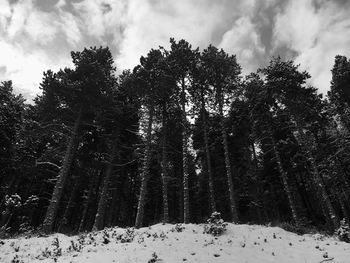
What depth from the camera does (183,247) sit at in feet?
42.8

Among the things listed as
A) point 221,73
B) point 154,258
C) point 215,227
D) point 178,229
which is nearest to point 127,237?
point 178,229

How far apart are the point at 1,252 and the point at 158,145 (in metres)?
14.1

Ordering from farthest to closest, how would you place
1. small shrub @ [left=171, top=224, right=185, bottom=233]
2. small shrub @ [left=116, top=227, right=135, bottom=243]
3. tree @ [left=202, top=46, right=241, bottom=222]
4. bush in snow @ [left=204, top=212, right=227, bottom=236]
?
1. tree @ [left=202, top=46, right=241, bottom=222]
2. small shrub @ [left=171, top=224, right=185, bottom=233]
3. bush in snow @ [left=204, top=212, right=227, bottom=236]
4. small shrub @ [left=116, top=227, right=135, bottom=243]

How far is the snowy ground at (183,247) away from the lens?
11719mm

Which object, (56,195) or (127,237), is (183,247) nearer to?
(127,237)

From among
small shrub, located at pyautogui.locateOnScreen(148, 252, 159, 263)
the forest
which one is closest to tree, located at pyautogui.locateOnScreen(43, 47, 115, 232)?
the forest

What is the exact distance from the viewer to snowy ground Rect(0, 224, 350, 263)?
1172 cm

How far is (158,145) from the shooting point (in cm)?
2403

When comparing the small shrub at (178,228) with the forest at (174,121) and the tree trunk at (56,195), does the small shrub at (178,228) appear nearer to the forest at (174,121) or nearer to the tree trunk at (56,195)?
the forest at (174,121)

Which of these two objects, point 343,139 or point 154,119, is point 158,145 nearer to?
point 154,119

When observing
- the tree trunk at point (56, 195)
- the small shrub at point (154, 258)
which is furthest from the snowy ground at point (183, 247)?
the tree trunk at point (56, 195)

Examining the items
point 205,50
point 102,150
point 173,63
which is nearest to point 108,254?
point 102,150

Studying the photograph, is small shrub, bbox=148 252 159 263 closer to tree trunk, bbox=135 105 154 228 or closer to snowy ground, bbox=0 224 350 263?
snowy ground, bbox=0 224 350 263

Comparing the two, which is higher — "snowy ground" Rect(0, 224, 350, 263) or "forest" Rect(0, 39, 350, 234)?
"forest" Rect(0, 39, 350, 234)
